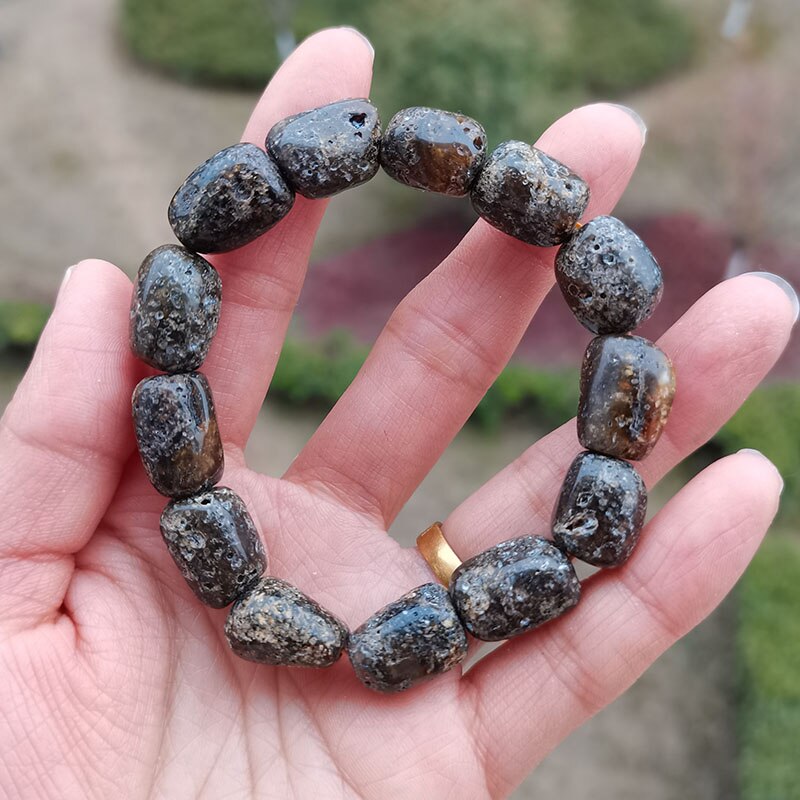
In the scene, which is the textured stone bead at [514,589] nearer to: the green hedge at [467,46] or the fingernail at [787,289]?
the fingernail at [787,289]

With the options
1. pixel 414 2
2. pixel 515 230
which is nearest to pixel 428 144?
pixel 515 230

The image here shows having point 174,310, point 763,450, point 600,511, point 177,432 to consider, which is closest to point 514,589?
point 600,511

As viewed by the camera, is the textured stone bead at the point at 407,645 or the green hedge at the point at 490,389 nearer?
the textured stone bead at the point at 407,645

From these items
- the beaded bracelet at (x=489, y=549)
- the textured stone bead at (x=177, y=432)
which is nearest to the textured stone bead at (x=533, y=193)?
the beaded bracelet at (x=489, y=549)

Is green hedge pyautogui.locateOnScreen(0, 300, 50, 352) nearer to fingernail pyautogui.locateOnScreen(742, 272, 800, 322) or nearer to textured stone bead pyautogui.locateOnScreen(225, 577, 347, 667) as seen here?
textured stone bead pyautogui.locateOnScreen(225, 577, 347, 667)

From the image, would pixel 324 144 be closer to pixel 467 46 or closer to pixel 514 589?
pixel 514 589

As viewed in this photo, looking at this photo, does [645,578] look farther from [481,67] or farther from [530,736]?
[481,67]
